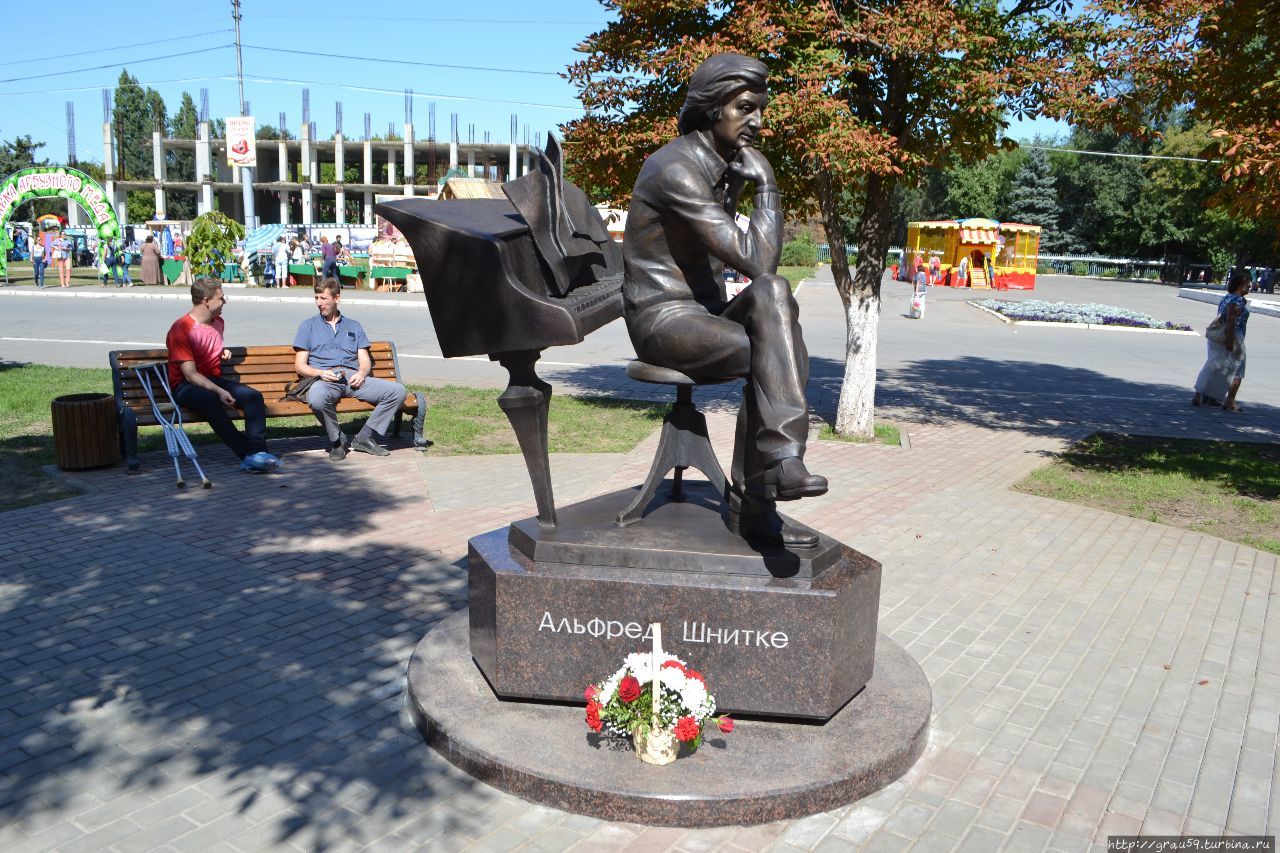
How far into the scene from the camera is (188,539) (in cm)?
660

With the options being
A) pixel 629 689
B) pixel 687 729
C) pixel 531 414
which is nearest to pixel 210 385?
Result: pixel 531 414

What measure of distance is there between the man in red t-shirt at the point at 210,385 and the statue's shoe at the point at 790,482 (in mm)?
5774

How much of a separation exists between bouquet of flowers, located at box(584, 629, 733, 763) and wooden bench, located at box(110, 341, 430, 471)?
5.96 meters

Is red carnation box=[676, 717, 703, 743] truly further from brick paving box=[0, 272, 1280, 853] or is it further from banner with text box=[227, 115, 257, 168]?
banner with text box=[227, 115, 257, 168]

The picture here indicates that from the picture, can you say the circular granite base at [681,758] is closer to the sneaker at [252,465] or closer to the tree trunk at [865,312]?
the sneaker at [252,465]

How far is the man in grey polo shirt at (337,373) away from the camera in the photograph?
29.2 feet

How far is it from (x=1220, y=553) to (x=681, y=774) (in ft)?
17.0

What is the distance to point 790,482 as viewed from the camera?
12.0 feet

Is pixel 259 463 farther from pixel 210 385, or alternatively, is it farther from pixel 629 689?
pixel 629 689

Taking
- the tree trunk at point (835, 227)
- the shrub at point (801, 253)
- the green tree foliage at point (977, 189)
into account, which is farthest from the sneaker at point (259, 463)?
the green tree foliage at point (977, 189)

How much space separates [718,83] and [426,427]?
697cm

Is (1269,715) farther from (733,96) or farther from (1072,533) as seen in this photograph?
(733,96)

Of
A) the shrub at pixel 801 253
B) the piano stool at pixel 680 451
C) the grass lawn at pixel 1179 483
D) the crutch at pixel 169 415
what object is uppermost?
the shrub at pixel 801 253

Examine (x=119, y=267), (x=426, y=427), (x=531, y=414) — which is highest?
(x=119, y=267)
